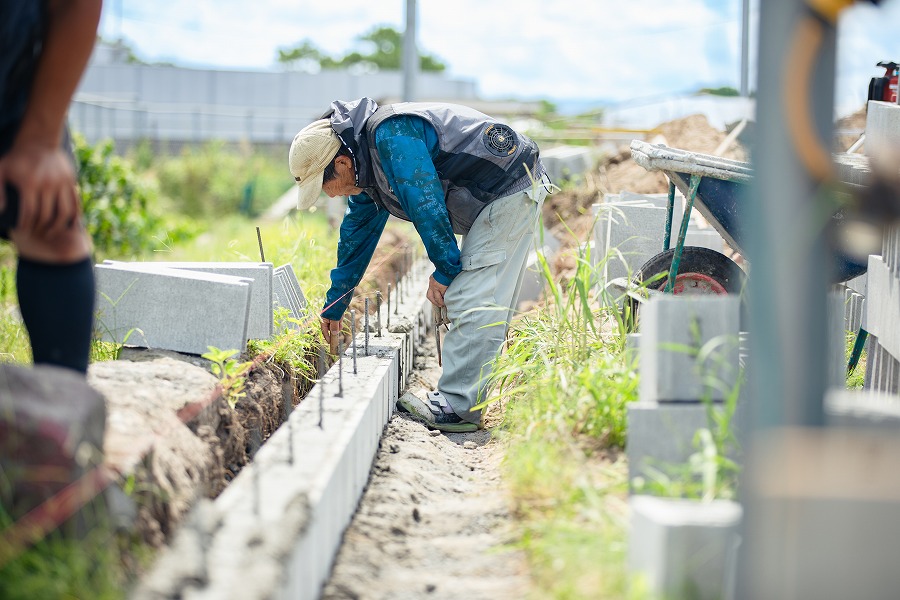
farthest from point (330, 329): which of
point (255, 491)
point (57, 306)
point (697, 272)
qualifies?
point (255, 491)

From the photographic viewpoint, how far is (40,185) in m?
2.63

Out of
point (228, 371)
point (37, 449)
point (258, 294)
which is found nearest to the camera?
point (37, 449)

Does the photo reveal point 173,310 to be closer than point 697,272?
Yes

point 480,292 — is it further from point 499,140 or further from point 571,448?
point 571,448

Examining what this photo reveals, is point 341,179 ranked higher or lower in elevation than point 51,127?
higher

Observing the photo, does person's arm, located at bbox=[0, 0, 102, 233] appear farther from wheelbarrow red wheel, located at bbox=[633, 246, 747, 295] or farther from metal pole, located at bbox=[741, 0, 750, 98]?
metal pole, located at bbox=[741, 0, 750, 98]

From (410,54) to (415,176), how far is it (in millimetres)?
6044

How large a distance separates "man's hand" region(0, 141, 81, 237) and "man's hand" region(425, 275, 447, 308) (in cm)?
238

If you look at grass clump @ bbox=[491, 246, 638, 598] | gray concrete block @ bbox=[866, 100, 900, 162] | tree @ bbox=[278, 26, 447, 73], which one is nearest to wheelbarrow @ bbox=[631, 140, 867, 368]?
gray concrete block @ bbox=[866, 100, 900, 162]

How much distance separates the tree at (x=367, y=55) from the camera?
63.0m

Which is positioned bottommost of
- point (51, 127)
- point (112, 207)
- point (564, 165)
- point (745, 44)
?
point (51, 127)

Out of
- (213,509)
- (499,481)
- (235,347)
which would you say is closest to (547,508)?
(499,481)

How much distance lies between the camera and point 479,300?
4844 millimetres

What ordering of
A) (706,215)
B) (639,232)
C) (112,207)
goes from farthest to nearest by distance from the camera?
(112,207) < (639,232) < (706,215)
